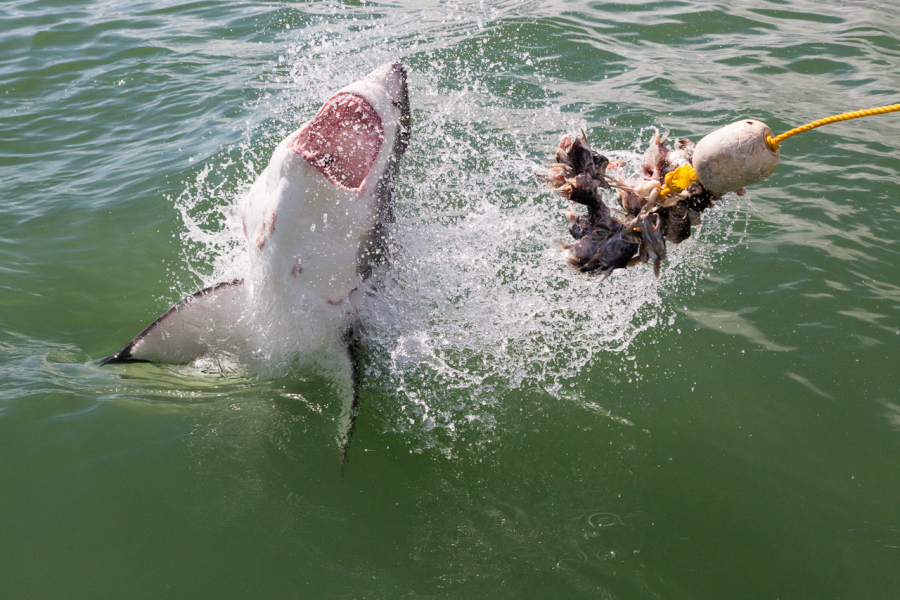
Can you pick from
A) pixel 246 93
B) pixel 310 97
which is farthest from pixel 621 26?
pixel 246 93

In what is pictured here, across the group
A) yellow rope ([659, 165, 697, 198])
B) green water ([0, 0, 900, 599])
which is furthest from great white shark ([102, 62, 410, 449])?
yellow rope ([659, 165, 697, 198])

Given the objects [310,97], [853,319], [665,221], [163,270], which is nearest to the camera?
[665,221]

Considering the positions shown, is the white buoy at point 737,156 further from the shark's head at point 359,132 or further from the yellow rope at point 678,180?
the shark's head at point 359,132

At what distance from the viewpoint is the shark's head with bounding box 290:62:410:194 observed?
3.20m

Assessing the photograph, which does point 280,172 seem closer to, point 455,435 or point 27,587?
point 455,435

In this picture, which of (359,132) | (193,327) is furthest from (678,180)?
(193,327)

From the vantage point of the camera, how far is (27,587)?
8.64ft

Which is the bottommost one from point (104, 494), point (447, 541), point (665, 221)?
point (447, 541)

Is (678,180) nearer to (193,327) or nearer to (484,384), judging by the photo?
(484,384)

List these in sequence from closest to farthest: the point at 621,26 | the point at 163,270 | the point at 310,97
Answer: the point at 163,270 < the point at 310,97 < the point at 621,26

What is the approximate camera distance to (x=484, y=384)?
3.89m

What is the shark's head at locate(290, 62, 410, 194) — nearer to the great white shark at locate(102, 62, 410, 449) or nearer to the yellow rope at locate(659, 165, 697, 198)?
the great white shark at locate(102, 62, 410, 449)

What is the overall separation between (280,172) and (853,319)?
3.62 metres

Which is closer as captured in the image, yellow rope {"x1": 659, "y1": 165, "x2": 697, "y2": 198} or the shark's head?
yellow rope {"x1": 659, "y1": 165, "x2": 697, "y2": 198}
